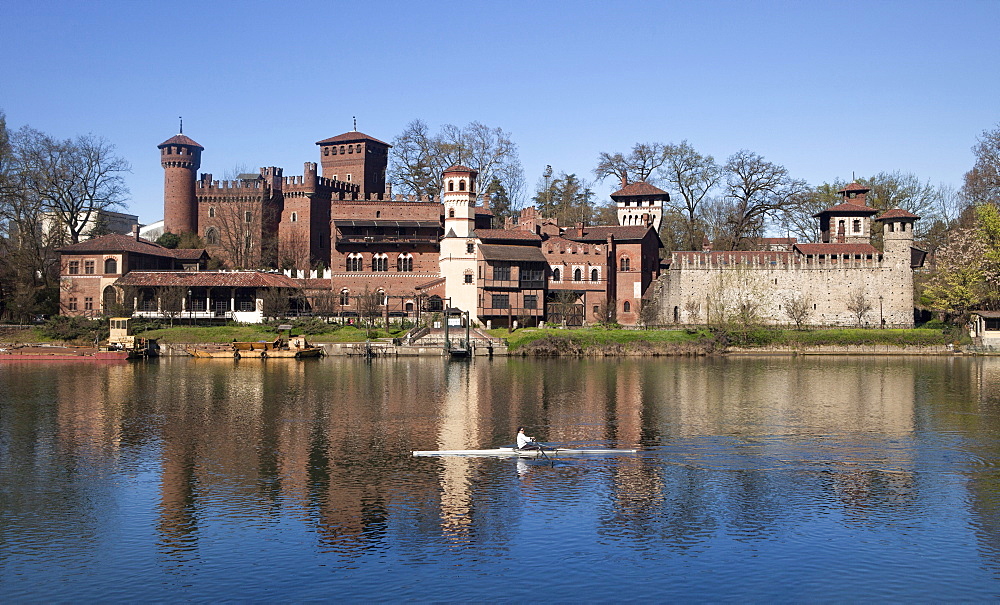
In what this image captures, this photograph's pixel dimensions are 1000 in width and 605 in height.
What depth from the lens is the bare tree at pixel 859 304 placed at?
224 feet

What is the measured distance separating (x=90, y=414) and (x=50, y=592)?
19372 millimetres

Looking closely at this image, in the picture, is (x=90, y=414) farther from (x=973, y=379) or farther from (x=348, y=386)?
(x=973, y=379)

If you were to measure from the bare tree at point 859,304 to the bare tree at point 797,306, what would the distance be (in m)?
2.91

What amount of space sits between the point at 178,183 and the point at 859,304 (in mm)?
57422

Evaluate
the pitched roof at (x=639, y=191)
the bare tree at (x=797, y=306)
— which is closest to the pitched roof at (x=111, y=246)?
the pitched roof at (x=639, y=191)

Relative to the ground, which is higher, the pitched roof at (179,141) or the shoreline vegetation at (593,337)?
the pitched roof at (179,141)

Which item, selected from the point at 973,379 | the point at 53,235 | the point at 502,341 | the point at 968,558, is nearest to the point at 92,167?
the point at 53,235

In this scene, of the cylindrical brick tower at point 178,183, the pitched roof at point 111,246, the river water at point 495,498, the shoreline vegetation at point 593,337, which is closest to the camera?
the river water at point 495,498

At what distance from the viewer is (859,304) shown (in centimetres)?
6831

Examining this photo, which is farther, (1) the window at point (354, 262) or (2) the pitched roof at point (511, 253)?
(1) the window at point (354, 262)

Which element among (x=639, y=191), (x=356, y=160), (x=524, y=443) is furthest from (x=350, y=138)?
(x=524, y=443)

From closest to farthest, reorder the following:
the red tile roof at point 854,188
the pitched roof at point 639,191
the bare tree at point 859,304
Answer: the bare tree at point 859,304, the red tile roof at point 854,188, the pitched roof at point 639,191

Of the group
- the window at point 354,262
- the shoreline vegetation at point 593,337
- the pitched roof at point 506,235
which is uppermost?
the pitched roof at point 506,235

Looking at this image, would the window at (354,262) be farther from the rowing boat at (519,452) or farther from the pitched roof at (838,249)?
the rowing boat at (519,452)
